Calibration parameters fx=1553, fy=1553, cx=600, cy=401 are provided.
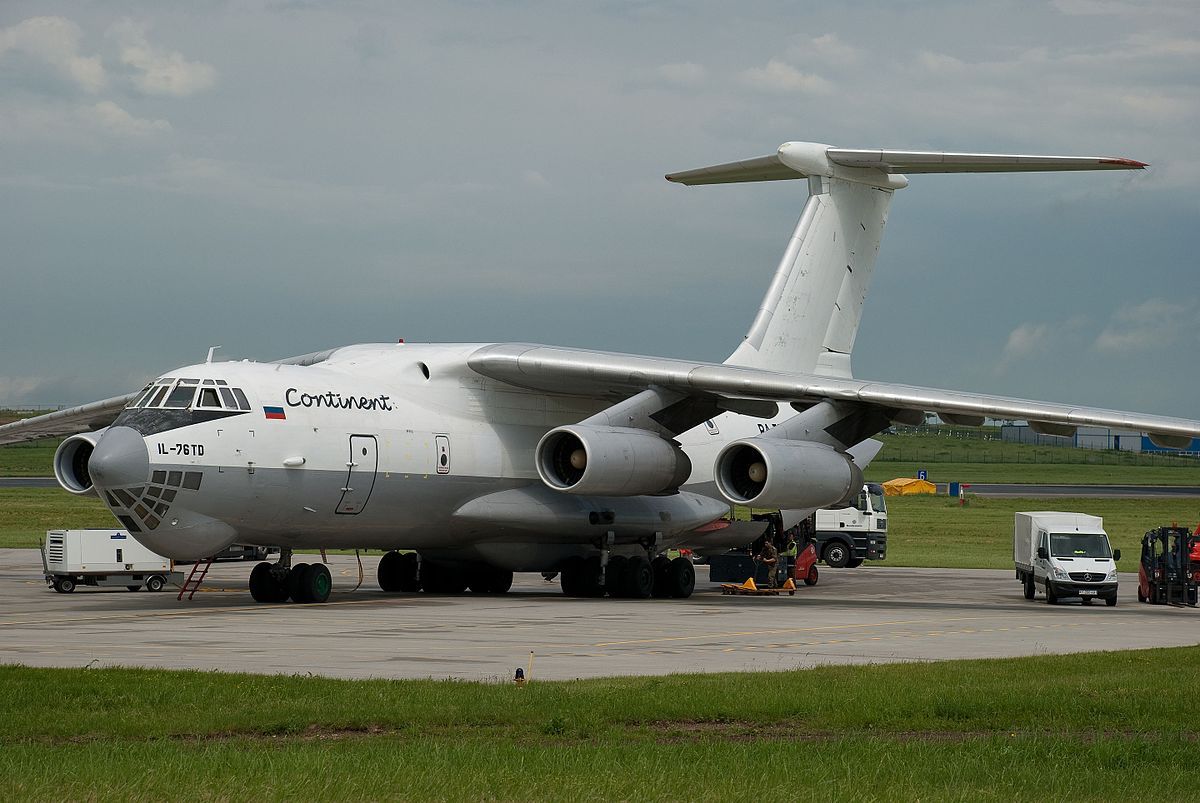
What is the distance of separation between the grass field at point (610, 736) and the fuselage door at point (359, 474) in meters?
9.72

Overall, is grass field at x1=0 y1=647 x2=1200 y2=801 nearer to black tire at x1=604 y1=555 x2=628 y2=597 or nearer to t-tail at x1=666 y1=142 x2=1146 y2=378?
black tire at x1=604 y1=555 x2=628 y2=597

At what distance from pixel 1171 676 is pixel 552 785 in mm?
6475

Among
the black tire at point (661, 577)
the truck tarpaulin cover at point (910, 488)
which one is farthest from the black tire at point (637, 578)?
the truck tarpaulin cover at point (910, 488)

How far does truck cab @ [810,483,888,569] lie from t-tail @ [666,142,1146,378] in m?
9.08

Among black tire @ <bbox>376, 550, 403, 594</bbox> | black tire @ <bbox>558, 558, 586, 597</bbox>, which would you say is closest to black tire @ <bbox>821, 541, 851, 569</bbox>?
black tire @ <bbox>558, 558, 586, 597</bbox>

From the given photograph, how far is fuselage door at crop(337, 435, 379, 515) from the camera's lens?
20.5 m

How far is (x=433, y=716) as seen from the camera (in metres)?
9.16

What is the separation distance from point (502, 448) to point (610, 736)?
46.7ft

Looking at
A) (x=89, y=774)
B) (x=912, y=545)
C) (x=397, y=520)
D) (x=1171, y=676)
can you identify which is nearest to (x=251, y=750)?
(x=89, y=774)

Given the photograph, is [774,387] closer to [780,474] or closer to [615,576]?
[780,474]

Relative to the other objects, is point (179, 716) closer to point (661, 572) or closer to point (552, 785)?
point (552, 785)

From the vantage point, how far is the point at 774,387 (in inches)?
843

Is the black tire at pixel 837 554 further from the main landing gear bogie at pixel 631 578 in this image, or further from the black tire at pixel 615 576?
the black tire at pixel 615 576

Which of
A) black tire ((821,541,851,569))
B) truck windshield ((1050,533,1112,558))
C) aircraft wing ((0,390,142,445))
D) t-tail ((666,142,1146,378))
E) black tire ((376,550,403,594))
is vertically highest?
t-tail ((666,142,1146,378))
